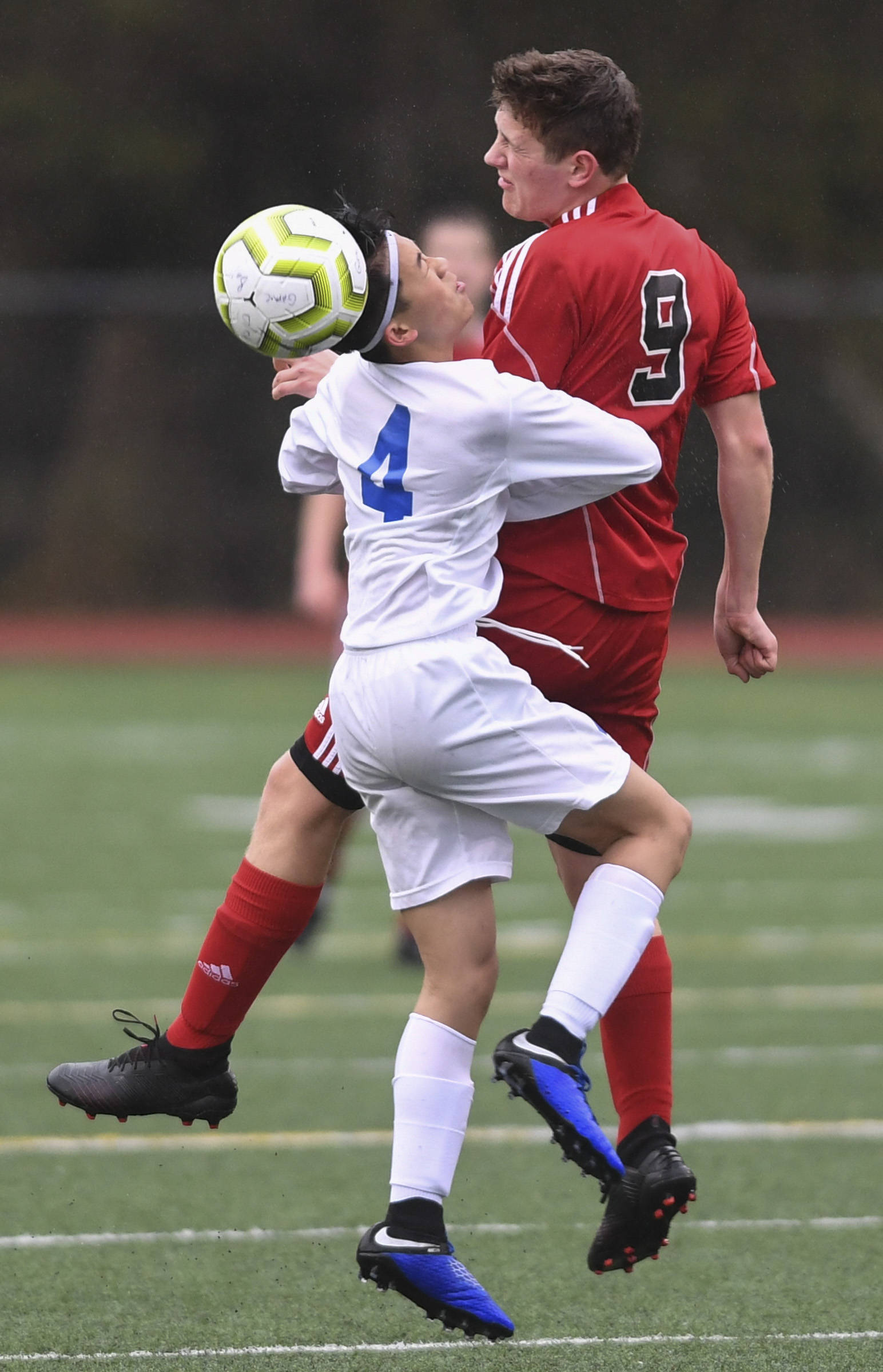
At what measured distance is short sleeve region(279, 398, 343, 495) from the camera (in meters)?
3.72

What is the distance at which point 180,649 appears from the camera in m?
22.4

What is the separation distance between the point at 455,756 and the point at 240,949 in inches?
29.0

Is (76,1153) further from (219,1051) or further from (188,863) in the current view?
(188,863)

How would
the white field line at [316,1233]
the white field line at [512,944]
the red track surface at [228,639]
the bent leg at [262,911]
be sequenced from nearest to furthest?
1. the bent leg at [262,911]
2. the white field line at [316,1233]
3. the white field line at [512,944]
4. the red track surface at [228,639]

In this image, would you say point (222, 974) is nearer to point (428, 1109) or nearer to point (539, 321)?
point (428, 1109)

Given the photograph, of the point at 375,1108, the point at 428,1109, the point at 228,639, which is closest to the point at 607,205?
the point at 428,1109

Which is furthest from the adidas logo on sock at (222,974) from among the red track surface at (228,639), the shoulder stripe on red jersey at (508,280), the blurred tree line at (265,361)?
the red track surface at (228,639)

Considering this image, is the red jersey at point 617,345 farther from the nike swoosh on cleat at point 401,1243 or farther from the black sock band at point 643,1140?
the nike swoosh on cleat at point 401,1243

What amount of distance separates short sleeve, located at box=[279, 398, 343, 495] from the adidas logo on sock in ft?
2.96

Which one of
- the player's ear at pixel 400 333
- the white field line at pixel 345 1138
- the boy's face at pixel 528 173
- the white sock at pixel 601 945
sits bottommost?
the white field line at pixel 345 1138

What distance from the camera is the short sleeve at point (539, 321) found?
369 cm

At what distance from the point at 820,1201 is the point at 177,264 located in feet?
70.6

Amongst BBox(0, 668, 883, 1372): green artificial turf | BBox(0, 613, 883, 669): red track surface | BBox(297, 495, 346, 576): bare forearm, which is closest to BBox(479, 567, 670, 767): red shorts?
BBox(0, 668, 883, 1372): green artificial turf

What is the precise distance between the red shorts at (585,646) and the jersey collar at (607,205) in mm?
614
